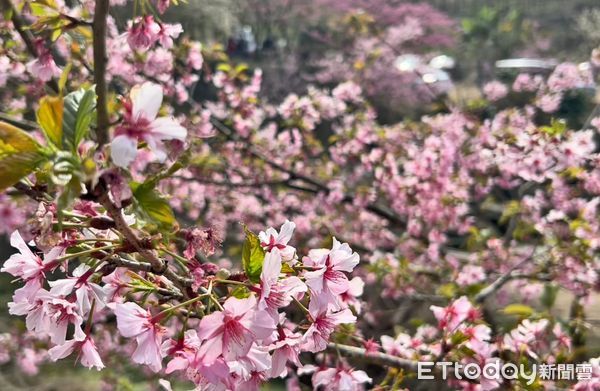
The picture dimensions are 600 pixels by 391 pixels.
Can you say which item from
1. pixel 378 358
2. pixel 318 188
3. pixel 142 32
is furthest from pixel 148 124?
pixel 318 188

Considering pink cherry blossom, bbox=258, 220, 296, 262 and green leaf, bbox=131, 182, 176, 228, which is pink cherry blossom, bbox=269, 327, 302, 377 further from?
green leaf, bbox=131, 182, 176, 228

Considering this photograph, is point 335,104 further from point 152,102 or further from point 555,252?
point 152,102

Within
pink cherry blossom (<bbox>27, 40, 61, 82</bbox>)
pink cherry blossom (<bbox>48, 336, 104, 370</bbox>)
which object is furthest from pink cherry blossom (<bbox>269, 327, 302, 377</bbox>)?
pink cherry blossom (<bbox>27, 40, 61, 82</bbox>)

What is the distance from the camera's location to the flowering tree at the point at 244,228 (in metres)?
0.81

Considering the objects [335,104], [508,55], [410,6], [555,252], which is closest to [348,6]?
[410,6]

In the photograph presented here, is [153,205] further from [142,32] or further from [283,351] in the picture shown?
[142,32]

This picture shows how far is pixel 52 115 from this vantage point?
773mm

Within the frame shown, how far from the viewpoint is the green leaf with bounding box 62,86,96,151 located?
772mm

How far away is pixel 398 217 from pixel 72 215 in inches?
143

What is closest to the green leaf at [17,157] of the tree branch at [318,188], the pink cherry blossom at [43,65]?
the pink cherry blossom at [43,65]

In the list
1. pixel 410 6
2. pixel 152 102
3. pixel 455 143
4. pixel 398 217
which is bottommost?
pixel 410 6

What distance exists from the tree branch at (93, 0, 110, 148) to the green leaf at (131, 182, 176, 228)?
0.28 feet

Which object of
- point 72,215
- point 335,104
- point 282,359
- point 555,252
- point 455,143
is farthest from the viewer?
point 335,104

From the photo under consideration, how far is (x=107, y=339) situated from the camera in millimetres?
3086
